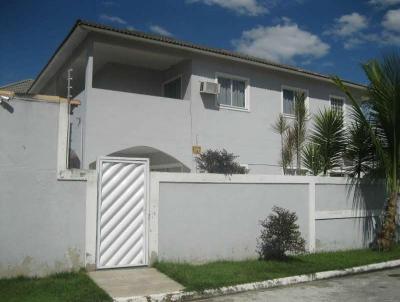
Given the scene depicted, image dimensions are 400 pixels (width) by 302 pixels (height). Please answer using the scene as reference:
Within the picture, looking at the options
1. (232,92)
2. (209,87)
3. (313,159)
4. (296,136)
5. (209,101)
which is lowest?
(313,159)

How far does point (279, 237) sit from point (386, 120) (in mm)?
4303

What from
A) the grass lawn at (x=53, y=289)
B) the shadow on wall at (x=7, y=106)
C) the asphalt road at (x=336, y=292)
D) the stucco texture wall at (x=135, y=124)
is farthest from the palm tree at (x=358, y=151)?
the shadow on wall at (x=7, y=106)

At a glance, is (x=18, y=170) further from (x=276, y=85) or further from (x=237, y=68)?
(x=276, y=85)

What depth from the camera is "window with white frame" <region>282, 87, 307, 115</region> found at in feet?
56.4

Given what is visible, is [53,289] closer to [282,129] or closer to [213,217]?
[213,217]

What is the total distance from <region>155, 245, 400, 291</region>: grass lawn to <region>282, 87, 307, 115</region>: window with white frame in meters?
7.35

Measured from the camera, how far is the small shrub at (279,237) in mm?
9680

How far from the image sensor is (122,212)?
865 centimetres

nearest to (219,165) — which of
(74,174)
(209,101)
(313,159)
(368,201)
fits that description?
(313,159)

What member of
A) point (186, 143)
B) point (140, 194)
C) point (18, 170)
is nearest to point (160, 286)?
point (140, 194)

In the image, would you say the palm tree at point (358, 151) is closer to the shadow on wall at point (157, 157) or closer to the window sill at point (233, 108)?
the window sill at point (233, 108)

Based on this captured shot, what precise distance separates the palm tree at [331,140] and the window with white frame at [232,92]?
3.73 metres

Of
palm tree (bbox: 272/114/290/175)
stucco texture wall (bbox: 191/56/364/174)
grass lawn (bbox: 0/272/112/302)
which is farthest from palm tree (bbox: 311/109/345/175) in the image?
grass lawn (bbox: 0/272/112/302)

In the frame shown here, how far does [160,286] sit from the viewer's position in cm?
747
